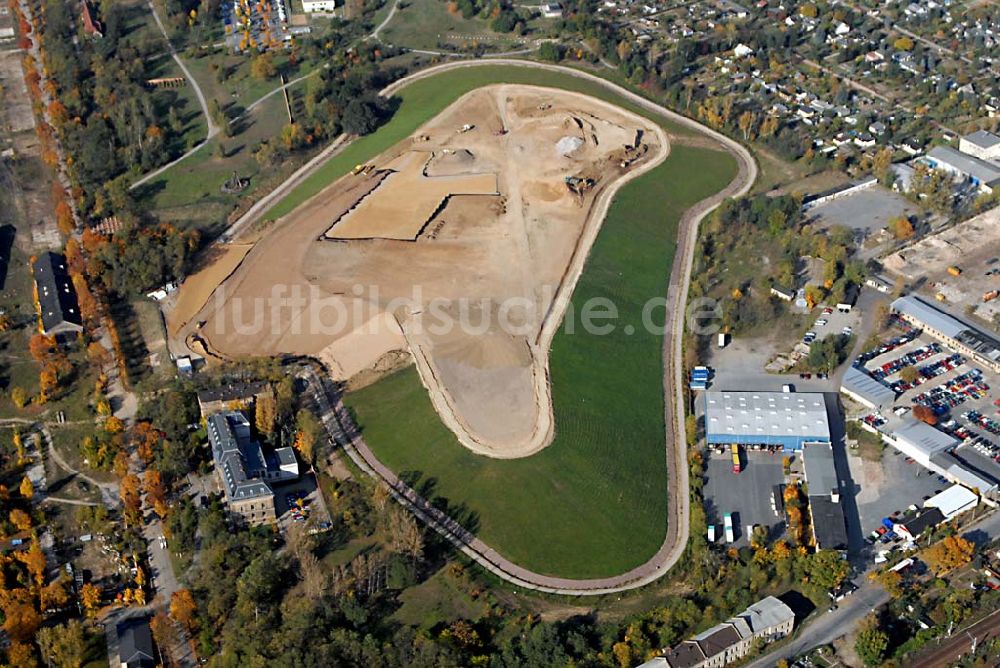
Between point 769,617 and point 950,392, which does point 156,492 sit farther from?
point 950,392

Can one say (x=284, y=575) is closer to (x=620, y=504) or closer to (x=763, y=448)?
(x=620, y=504)

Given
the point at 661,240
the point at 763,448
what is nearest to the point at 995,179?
the point at 661,240

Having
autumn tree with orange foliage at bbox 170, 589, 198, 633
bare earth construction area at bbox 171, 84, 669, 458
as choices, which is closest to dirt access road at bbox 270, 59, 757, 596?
bare earth construction area at bbox 171, 84, 669, 458

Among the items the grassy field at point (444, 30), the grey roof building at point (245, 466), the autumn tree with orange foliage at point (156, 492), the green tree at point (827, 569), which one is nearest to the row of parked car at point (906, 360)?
the green tree at point (827, 569)

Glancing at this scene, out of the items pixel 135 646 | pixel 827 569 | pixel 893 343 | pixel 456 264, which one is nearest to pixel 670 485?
pixel 827 569

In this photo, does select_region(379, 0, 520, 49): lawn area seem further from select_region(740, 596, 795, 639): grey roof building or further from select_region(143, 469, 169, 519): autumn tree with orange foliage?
select_region(740, 596, 795, 639): grey roof building

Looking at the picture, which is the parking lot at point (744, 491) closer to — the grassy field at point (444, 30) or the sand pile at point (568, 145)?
the sand pile at point (568, 145)
